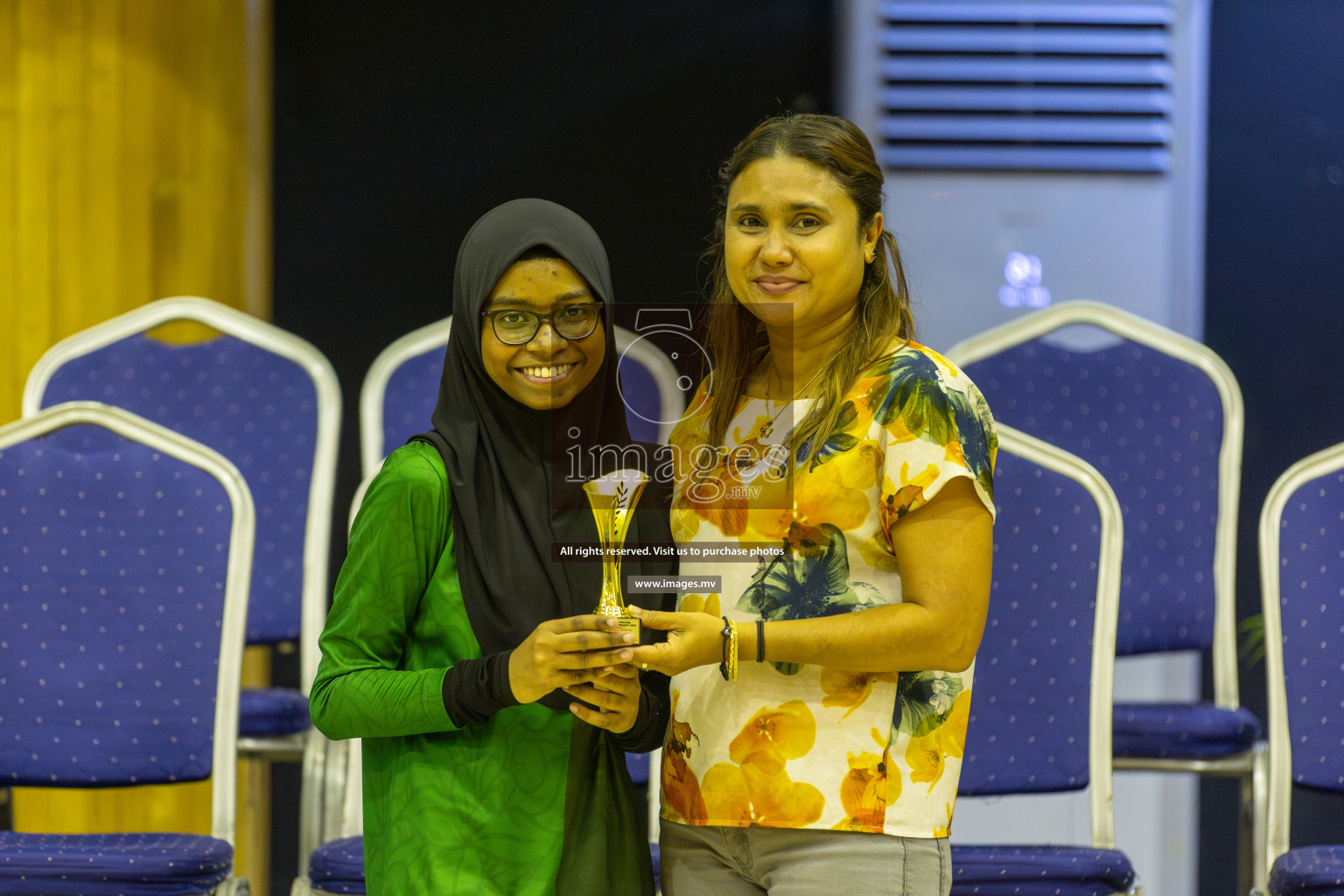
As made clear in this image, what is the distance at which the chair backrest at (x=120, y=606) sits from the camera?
1.75m

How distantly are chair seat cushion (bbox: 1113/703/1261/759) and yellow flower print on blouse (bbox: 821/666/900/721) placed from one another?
1.13 meters

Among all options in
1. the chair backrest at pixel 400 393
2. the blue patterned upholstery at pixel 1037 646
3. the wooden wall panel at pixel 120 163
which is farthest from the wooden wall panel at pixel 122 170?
the blue patterned upholstery at pixel 1037 646

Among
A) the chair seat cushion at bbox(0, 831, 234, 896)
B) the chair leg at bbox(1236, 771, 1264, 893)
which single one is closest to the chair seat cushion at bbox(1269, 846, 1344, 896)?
the chair leg at bbox(1236, 771, 1264, 893)

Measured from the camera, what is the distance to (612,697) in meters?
1.04

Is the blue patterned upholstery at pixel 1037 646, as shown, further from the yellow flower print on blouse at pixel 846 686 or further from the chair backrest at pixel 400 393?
the chair backrest at pixel 400 393

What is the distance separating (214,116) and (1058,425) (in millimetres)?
2060

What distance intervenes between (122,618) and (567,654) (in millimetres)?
1060

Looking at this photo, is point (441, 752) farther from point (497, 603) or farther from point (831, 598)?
point (831, 598)

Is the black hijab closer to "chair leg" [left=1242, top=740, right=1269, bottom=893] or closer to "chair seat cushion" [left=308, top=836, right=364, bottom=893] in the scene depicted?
"chair seat cushion" [left=308, top=836, right=364, bottom=893]

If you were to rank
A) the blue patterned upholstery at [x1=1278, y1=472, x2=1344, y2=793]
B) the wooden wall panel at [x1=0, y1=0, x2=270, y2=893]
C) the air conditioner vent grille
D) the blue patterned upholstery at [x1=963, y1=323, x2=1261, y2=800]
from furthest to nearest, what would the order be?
the air conditioner vent grille
the wooden wall panel at [x1=0, y1=0, x2=270, y2=893]
the blue patterned upholstery at [x1=963, y1=323, x2=1261, y2=800]
the blue patterned upholstery at [x1=1278, y1=472, x2=1344, y2=793]

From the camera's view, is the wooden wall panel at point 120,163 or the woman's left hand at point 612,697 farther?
the wooden wall panel at point 120,163

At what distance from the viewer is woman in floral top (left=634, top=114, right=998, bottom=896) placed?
106 centimetres

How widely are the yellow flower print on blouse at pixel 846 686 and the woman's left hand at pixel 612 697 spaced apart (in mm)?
170

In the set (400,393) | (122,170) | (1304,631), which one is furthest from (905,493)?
(122,170)
